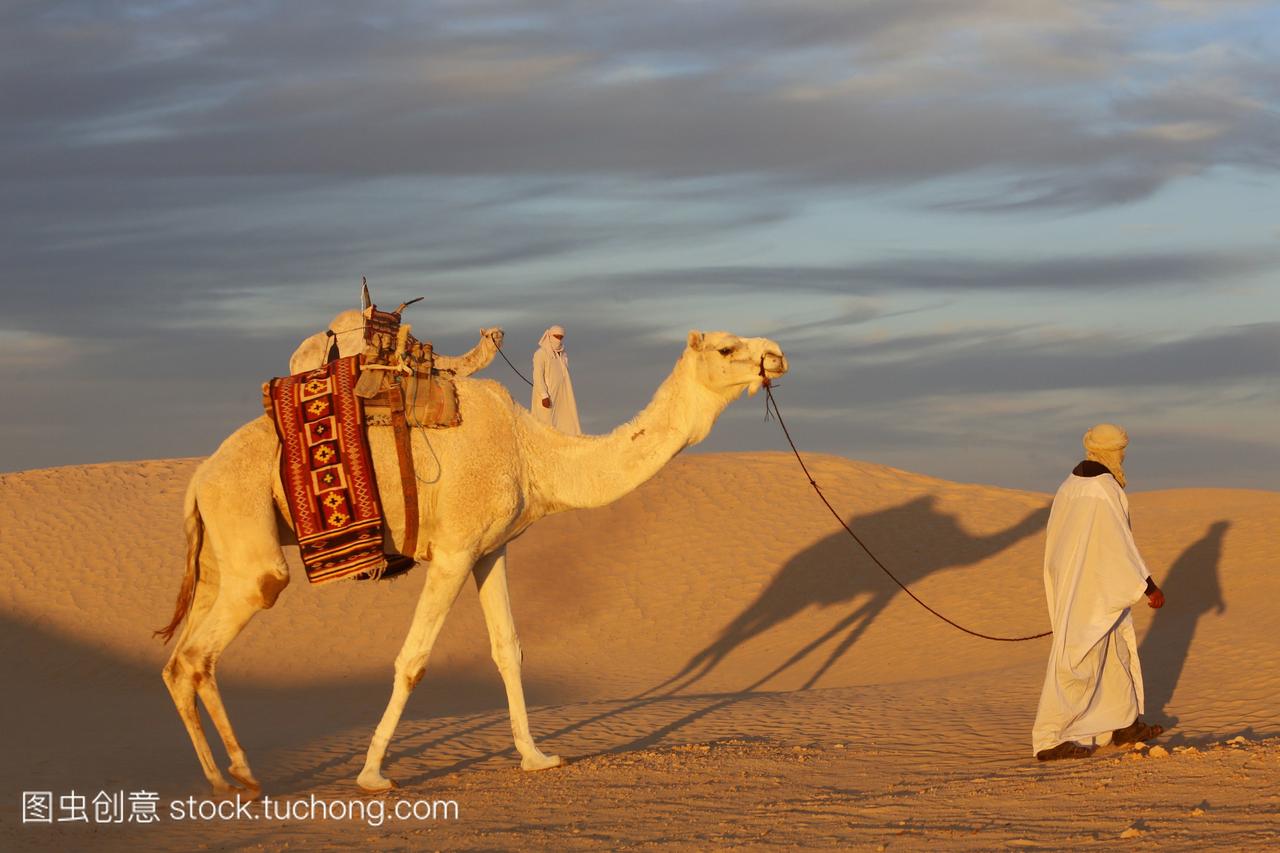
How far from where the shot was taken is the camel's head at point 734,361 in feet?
33.0

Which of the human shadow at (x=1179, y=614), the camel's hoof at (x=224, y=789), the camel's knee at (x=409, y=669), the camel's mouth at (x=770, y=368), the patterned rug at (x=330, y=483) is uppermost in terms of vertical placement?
the camel's mouth at (x=770, y=368)

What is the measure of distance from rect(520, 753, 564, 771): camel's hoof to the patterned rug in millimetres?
1884

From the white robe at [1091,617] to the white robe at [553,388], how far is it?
10.7m

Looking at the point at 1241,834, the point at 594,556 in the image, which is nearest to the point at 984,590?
the point at 594,556

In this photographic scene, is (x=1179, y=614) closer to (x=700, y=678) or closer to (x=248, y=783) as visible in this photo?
(x=700, y=678)

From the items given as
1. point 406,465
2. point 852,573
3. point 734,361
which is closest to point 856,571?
point 852,573

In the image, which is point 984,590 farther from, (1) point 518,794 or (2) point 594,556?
(1) point 518,794

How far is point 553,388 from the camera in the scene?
2061 cm

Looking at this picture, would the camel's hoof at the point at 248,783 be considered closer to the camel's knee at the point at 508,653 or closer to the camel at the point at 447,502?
the camel at the point at 447,502

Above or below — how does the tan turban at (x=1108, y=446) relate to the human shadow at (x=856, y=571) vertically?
above

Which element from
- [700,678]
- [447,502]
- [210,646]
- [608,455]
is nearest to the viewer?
[210,646]

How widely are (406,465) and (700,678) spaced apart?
10012 mm

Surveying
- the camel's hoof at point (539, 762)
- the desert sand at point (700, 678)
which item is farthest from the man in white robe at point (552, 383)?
the camel's hoof at point (539, 762)

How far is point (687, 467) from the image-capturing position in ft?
90.9
